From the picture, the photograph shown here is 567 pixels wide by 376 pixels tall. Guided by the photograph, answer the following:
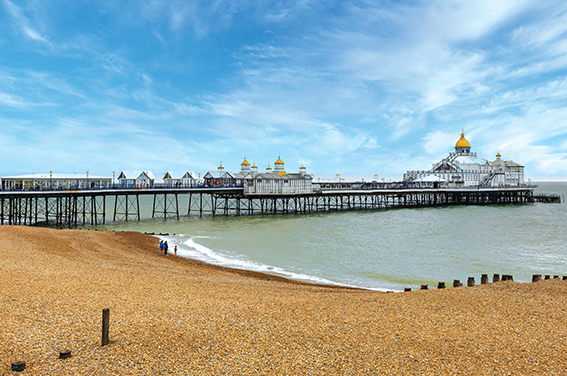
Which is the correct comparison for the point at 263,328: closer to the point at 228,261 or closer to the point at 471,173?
the point at 228,261

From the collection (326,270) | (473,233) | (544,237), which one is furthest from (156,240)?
(544,237)

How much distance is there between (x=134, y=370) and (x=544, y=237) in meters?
40.0

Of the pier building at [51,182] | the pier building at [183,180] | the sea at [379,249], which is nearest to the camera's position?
the sea at [379,249]

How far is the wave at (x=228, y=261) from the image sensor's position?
65.0ft

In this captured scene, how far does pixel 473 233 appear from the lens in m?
37.4

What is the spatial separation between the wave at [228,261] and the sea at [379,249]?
0.06 meters

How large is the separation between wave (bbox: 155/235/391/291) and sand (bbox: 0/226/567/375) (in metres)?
5.87

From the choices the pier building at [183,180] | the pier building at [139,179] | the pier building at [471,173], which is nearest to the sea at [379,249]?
the pier building at [139,179]

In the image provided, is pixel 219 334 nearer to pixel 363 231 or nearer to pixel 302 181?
pixel 363 231

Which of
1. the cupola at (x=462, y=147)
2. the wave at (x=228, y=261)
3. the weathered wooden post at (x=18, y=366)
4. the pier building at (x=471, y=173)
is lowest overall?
the wave at (x=228, y=261)

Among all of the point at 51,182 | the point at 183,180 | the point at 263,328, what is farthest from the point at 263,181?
the point at 263,328

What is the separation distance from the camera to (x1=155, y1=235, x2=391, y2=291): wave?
19.8 m

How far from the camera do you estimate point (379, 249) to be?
28703 mm

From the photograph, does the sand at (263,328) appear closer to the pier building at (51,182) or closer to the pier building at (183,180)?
the pier building at (51,182)
